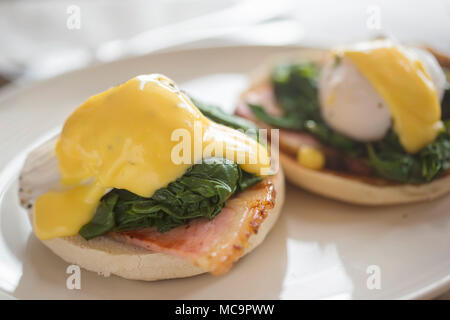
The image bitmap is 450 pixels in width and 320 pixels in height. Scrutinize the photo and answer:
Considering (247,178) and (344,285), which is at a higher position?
(247,178)

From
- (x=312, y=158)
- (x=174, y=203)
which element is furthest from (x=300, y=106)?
(x=174, y=203)

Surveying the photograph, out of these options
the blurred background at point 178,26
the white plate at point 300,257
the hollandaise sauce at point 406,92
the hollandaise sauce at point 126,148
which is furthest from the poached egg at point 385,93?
the blurred background at point 178,26

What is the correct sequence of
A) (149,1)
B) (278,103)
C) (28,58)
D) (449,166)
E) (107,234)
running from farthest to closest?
(149,1), (28,58), (278,103), (449,166), (107,234)

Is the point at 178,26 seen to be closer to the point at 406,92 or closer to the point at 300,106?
the point at 300,106
